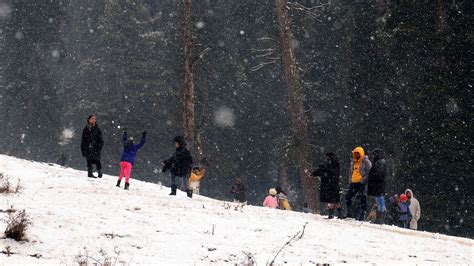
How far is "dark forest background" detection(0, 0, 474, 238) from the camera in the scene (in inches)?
796

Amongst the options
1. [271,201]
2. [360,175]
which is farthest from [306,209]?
[360,175]

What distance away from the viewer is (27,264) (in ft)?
18.9

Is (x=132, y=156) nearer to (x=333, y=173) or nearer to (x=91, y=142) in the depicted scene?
(x=91, y=142)

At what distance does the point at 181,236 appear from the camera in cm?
784

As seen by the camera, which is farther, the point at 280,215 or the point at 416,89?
the point at 416,89

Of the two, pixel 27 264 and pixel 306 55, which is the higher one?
pixel 306 55

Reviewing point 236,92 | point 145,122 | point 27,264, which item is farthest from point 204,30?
point 27,264

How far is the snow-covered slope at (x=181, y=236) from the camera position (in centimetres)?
668

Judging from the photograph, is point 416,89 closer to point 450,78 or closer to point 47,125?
point 450,78

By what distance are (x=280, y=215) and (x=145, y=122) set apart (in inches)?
962

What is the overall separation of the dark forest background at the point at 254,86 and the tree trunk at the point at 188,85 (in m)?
2.88

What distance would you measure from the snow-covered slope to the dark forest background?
9820 millimetres

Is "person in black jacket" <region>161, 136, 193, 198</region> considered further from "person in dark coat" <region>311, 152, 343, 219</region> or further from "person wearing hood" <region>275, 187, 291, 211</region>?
"person wearing hood" <region>275, 187, 291, 211</region>

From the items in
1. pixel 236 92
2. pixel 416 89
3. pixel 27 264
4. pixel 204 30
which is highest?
pixel 204 30
